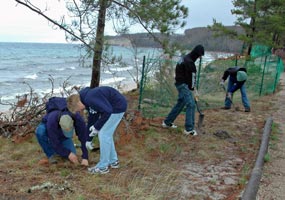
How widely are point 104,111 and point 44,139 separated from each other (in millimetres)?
1074

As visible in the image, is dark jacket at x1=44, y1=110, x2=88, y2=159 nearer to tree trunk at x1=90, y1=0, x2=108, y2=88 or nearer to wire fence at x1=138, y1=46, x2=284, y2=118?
tree trunk at x1=90, y1=0, x2=108, y2=88

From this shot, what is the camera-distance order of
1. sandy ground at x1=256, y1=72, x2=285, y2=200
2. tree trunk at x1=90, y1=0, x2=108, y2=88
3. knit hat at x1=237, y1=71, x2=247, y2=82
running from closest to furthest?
sandy ground at x1=256, y1=72, x2=285, y2=200 → tree trunk at x1=90, y1=0, x2=108, y2=88 → knit hat at x1=237, y1=71, x2=247, y2=82

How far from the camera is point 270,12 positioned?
20.7 metres

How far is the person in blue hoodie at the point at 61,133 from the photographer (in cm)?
422

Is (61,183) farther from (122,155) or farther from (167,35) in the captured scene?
(167,35)

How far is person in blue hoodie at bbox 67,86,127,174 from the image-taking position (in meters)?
4.06

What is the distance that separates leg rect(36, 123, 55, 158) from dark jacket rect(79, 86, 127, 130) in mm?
733

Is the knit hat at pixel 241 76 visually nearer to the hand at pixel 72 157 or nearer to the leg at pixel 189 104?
the leg at pixel 189 104

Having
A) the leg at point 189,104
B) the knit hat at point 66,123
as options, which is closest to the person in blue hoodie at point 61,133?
the knit hat at point 66,123

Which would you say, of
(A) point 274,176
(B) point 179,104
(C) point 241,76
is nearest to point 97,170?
(A) point 274,176

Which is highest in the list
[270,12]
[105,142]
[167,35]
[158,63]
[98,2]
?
[270,12]

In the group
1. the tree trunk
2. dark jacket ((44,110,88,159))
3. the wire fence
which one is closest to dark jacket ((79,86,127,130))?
dark jacket ((44,110,88,159))

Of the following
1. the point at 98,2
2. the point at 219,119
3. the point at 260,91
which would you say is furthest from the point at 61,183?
the point at 260,91

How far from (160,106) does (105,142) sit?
375 centimetres
